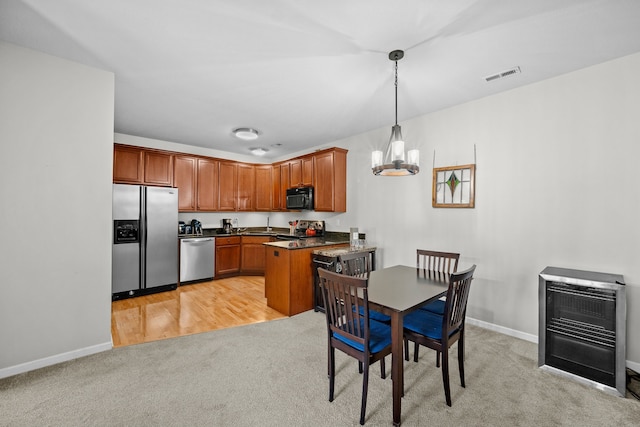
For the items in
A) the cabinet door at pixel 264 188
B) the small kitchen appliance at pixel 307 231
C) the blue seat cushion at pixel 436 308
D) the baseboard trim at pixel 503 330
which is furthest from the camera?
the cabinet door at pixel 264 188

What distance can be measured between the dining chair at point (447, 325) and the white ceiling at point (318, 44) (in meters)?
1.79

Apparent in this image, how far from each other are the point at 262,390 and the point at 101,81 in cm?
318

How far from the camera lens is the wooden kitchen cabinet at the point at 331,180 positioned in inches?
184

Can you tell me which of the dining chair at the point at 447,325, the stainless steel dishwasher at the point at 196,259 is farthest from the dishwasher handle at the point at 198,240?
the dining chair at the point at 447,325

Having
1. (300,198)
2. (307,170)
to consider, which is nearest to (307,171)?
(307,170)

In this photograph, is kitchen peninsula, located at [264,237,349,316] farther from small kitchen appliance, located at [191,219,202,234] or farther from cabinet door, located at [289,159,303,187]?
small kitchen appliance, located at [191,219,202,234]

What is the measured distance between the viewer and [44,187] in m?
2.38

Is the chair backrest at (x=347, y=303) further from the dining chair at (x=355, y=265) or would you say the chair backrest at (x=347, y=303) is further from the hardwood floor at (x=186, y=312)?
the hardwood floor at (x=186, y=312)

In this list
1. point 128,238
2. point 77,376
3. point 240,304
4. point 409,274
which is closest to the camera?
point 77,376

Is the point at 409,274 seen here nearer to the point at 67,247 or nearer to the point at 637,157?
the point at 637,157

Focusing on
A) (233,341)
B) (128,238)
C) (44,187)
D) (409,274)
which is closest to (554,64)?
(409,274)

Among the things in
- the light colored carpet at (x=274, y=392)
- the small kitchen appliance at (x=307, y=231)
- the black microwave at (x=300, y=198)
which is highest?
the black microwave at (x=300, y=198)

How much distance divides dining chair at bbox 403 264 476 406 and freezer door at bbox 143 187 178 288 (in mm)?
4076

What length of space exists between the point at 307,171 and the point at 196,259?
8.65 ft
